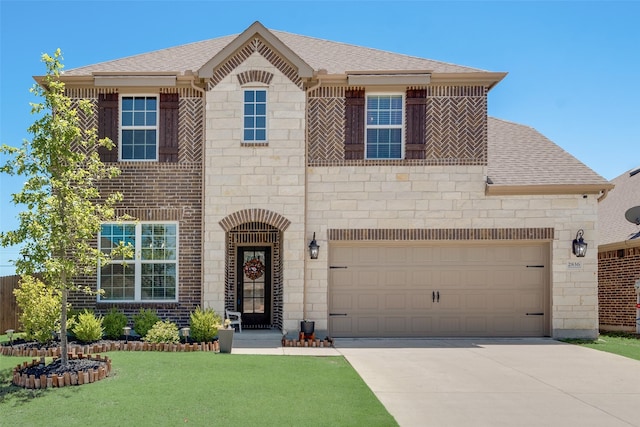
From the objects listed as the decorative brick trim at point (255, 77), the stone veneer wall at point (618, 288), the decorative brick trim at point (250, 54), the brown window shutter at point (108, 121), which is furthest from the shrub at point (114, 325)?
the stone veneer wall at point (618, 288)

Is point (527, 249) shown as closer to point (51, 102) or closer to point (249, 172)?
point (249, 172)

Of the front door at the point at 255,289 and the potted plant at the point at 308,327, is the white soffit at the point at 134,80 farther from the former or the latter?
the potted plant at the point at 308,327

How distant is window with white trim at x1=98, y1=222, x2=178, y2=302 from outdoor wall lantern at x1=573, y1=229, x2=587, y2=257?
10224 millimetres

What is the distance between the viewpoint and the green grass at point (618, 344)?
1332 centimetres

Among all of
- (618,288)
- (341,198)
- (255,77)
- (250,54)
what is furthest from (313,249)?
(618,288)

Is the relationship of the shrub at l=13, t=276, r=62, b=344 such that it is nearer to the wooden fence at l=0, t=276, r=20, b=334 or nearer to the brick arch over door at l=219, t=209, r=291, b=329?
the brick arch over door at l=219, t=209, r=291, b=329

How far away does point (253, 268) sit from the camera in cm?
1722

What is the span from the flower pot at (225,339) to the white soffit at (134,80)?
6723 mm

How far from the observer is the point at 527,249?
15.4 m

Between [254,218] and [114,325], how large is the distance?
4144mm

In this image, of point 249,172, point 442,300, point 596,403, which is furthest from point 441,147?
point 596,403

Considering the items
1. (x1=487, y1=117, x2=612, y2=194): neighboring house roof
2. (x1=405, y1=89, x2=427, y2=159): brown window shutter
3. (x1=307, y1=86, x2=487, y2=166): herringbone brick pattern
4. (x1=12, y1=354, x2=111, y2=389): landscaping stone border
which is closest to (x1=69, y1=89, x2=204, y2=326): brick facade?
(x1=307, y1=86, x2=487, y2=166): herringbone brick pattern

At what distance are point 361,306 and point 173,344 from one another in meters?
5.08

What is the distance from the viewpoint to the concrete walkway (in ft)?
25.1
